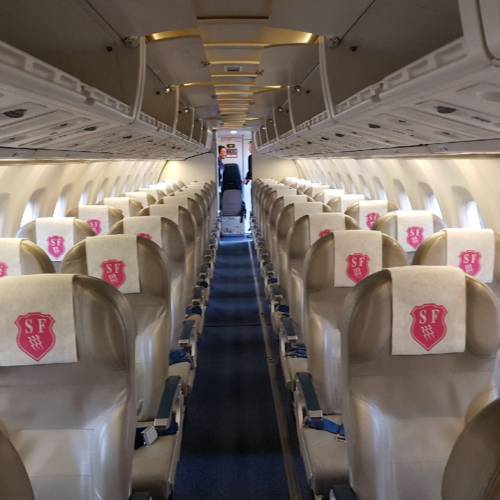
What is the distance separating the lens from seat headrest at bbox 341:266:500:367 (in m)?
2.51

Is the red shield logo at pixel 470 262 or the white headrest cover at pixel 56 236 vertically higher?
the white headrest cover at pixel 56 236

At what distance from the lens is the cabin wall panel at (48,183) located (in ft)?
22.3

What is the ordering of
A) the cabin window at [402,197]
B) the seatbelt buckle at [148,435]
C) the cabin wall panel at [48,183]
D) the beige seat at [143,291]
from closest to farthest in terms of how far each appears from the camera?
the seatbelt buckle at [148,435] < the beige seat at [143,291] < the cabin wall panel at [48,183] < the cabin window at [402,197]

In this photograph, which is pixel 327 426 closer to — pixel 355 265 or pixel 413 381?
pixel 413 381

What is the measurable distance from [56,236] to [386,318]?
13.8 feet

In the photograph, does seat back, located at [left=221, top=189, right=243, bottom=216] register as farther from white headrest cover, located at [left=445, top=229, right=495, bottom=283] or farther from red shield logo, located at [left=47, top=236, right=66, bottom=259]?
white headrest cover, located at [left=445, top=229, right=495, bottom=283]

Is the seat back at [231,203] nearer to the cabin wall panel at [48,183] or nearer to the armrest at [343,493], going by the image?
the cabin wall panel at [48,183]

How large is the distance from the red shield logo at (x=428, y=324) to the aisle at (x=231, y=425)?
1.88m

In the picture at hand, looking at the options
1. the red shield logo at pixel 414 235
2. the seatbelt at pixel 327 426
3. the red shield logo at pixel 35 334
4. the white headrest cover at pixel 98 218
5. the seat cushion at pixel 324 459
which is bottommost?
→ the seat cushion at pixel 324 459

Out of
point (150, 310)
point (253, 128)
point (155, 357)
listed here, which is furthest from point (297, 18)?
point (253, 128)

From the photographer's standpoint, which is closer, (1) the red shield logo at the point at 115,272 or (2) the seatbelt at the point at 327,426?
(2) the seatbelt at the point at 327,426

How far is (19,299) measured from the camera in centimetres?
235

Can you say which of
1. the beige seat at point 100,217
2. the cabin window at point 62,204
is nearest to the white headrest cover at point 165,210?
the beige seat at point 100,217

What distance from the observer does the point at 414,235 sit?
581 centimetres
